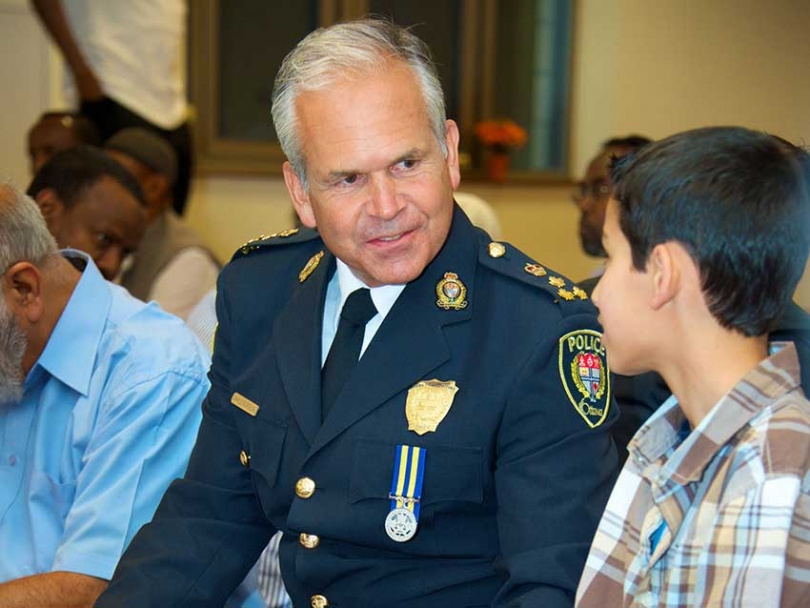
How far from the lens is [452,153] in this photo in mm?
1737

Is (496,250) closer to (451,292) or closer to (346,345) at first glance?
(451,292)

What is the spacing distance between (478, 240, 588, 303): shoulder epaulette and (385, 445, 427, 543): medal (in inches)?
11.3

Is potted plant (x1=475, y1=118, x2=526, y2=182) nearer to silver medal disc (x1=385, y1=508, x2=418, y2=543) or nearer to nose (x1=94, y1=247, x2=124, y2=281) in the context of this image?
nose (x1=94, y1=247, x2=124, y2=281)

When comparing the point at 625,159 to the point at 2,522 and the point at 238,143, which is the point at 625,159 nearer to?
the point at 2,522

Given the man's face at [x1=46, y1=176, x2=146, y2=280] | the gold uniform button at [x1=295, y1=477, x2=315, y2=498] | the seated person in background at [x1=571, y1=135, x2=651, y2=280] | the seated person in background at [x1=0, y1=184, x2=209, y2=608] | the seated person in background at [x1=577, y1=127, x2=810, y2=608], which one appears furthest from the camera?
the seated person in background at [x1=571, y1=135, x2=651, y2=280]

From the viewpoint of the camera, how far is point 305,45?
1.65 meters

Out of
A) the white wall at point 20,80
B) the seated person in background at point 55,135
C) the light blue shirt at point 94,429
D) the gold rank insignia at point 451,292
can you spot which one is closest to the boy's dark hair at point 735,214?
the gold rank insignia at point 451,292

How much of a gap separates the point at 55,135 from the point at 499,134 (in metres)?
3.23

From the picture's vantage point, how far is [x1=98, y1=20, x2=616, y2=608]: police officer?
153 cm

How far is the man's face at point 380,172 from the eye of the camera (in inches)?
63.4

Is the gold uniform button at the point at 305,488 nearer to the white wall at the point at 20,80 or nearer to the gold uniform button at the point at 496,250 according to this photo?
the gold uniform button at the point at 496,250

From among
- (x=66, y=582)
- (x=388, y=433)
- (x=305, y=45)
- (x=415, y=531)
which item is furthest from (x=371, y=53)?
(x=66, y=582)

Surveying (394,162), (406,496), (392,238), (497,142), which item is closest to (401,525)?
(406,496)

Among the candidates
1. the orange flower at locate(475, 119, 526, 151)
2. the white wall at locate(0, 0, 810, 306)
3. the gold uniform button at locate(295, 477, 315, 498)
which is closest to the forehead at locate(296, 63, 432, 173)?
the gold uniform button at locate(295, 477, 315, 498)
